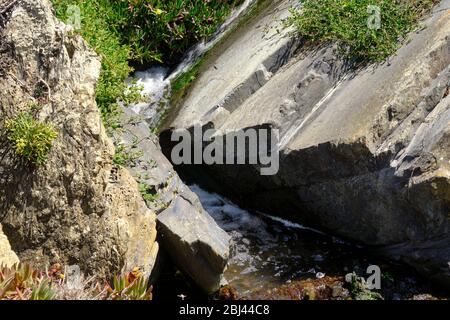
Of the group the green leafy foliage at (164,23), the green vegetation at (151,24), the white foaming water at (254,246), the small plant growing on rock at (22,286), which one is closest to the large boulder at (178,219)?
the white foaming water at (254,246)

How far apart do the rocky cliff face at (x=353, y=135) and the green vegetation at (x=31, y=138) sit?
272cm

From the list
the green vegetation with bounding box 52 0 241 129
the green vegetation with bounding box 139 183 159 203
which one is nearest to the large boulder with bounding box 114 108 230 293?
the green vegetation with bounding box 139 183 159 203

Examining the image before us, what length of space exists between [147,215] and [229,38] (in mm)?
4200

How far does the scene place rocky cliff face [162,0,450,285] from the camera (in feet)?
25.8

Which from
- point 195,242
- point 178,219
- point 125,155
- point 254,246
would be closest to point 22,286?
point 195,242

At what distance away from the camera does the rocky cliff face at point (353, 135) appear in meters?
7.87

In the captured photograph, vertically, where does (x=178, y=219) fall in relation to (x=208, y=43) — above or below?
below

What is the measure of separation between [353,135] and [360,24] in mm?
2020

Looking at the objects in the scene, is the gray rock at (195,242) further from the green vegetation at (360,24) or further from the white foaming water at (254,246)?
the green vegetation at (360,24)

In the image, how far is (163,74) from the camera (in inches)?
449

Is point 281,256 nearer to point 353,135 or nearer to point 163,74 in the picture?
point 353,135

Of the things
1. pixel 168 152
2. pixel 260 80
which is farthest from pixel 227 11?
pixel 168 152

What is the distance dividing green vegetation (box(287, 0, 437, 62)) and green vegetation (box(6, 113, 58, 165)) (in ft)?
13.5
